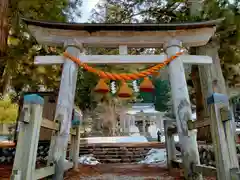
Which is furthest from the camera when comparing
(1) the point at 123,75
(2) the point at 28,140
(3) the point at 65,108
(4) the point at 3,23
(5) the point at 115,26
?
(4) the point at 3,23

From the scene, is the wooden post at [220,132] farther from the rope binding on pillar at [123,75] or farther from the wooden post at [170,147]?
the wooden post at [170,147]

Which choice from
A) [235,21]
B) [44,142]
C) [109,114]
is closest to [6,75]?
[44,142]

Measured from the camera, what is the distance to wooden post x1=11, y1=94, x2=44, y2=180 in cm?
228

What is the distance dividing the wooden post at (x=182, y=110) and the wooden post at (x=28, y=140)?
2.31 meters

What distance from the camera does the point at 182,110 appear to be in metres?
3.85

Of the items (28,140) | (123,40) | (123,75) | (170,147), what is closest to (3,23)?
(123,40)

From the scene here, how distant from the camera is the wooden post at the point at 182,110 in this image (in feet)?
11.6

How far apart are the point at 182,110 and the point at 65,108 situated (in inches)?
79.1

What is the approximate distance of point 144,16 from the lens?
8.84m

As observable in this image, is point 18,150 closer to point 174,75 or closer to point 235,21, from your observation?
point 174,75

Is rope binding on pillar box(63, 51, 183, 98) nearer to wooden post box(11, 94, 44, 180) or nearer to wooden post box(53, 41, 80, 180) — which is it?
wooden post box(53, 41, 80, 180)

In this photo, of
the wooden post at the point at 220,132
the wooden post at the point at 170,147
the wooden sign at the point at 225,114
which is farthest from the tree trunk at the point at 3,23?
the wooden sign at the point at 225,114

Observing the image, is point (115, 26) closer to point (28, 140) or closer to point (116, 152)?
point (28, 140)

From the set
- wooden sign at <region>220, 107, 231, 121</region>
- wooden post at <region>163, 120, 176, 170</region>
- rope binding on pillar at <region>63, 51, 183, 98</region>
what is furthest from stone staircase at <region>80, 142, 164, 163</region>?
wooden sign at <region>220, 107, 231, 121</region>
